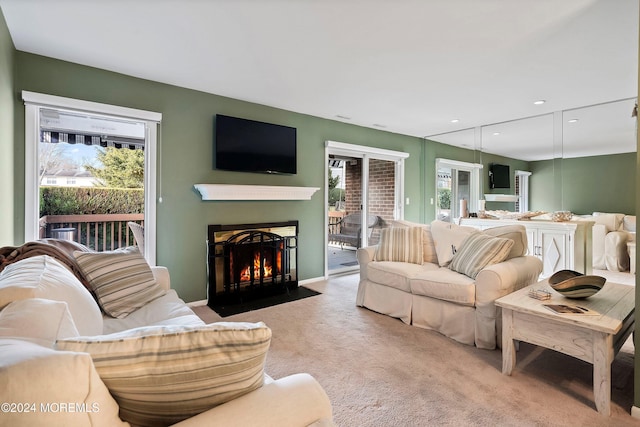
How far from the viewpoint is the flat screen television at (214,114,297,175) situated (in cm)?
357

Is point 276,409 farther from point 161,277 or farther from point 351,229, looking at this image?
point 351,229

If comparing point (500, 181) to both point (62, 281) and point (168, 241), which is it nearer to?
point (168, 241)

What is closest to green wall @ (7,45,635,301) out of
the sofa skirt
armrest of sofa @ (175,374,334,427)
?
the sofa skirt

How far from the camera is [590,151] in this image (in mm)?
4422

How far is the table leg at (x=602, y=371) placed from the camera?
1.68 metres

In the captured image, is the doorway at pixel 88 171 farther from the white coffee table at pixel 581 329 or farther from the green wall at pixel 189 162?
the white coffee table at pixel 581 329

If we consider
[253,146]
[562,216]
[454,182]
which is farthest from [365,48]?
[454,182]

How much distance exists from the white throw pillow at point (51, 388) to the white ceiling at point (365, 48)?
6.78 ft

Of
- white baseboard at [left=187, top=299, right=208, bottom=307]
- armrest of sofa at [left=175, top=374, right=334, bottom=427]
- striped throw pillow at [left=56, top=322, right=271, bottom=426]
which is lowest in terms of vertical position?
white baseboard at [left=187, top=299, right=208, bottom=307]

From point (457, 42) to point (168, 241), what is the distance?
3.21 metres

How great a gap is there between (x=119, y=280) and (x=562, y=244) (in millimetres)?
4890

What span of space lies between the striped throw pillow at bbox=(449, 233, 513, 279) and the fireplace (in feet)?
6.87

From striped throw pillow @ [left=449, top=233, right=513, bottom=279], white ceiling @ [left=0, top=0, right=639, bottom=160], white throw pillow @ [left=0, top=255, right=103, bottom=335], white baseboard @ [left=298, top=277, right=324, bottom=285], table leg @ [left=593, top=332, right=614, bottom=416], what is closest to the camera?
white throw pillow @ [left=0, top=255, right=103, bottom=335]

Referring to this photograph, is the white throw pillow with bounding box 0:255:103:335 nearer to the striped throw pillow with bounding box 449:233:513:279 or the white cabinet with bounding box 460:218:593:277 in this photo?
the striped throw pillow with bounding box 449:233:513:279
